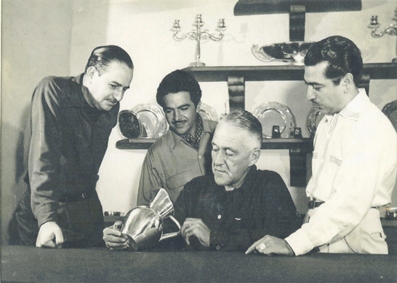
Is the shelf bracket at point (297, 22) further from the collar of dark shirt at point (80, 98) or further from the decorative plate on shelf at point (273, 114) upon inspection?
the collar of dark shirt at point (80, 98)

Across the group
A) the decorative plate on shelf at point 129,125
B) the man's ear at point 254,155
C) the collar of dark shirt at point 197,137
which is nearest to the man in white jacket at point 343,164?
the man's ear at point 254,155

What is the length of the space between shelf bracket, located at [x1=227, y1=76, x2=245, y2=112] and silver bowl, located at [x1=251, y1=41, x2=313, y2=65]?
0.15 meters

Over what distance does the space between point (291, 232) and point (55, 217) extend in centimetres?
106

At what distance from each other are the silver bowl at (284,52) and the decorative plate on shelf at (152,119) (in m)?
0.52

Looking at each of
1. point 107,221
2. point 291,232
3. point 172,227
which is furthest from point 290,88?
point 107,221

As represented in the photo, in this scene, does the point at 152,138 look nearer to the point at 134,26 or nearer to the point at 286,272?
the point at 134,26

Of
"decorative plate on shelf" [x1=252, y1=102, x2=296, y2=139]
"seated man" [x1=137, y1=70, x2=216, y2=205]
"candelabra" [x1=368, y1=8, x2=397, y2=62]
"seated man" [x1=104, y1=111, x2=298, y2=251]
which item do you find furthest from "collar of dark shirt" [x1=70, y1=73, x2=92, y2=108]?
"candelabra" [x1=368, y1=8, x2=397, y2=62]

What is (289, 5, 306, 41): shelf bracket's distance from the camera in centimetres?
244

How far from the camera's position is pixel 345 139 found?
224 centimetres

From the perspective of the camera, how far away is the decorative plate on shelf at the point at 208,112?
245 centimetres

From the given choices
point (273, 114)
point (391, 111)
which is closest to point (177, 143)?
point (273, 114)

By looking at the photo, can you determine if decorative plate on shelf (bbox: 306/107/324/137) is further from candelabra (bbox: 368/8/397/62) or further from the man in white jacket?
candelabra (bbox: 368/8/397/62)

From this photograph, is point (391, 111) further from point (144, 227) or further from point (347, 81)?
point (144, 227)

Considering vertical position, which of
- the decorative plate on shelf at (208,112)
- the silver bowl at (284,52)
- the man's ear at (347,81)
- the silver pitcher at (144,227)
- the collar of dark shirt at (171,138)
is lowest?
the silver pitcher at (144,227)
